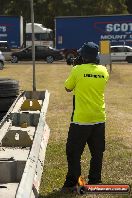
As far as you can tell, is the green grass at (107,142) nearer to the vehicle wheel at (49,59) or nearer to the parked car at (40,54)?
the parked car at (40,54)

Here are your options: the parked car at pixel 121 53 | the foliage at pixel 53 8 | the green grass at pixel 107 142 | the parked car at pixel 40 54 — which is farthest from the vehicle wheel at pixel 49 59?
the foliage at pixel 53 8

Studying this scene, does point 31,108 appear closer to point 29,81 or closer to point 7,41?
point 29,81

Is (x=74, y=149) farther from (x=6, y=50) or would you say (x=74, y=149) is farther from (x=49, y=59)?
(x=6, y=50)

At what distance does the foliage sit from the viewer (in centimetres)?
6569

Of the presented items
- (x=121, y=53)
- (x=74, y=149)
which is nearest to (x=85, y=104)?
(x=74, y=149)

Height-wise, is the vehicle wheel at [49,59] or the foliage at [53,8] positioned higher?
the foliage at [53,8]

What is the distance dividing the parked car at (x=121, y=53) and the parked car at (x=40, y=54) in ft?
17.1

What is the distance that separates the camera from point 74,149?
7262mm

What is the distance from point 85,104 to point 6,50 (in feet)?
128

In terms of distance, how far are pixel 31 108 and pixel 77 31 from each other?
3700 centimetres

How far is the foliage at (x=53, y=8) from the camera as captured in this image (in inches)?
2586

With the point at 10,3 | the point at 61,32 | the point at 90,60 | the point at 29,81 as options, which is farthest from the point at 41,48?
the point at 90,60

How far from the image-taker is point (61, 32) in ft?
155

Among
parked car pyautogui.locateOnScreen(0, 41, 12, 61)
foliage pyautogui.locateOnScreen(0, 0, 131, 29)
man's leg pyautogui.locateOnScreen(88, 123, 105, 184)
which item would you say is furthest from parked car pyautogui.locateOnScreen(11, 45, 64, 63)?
man's leg pyautogui.locateOnScreen(88, 123, 105, 184)
